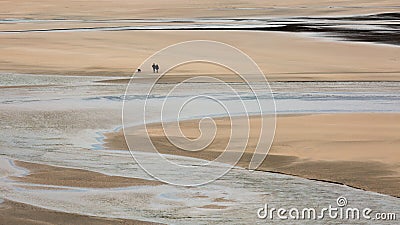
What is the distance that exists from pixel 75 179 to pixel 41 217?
5.44ft

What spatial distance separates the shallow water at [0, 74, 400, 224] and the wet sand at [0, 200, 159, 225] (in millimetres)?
178

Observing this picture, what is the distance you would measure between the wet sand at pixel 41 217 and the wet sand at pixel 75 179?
1.11m

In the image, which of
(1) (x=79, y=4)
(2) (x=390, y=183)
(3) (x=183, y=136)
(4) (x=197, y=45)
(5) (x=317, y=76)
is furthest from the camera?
(1) (x=79, y=4)

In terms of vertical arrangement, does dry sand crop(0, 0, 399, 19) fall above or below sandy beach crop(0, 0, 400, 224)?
above

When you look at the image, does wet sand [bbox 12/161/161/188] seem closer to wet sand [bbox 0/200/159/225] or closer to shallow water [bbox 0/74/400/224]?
shallow water [bbox 0/74/400/224]

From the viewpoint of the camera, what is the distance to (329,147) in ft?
40.3

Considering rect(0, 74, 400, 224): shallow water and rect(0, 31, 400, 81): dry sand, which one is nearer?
rect(0, 74, 400, 224): shallow water

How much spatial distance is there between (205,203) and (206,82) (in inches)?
398

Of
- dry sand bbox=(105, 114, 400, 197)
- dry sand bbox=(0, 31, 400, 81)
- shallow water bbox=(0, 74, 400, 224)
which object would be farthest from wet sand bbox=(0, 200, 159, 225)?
dry sand bbox=(0, 31, 400, 81)

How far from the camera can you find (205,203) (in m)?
9.34

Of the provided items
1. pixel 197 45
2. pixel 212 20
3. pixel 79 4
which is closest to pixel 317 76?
pixel 197 45

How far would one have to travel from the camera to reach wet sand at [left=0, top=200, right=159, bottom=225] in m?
8.55

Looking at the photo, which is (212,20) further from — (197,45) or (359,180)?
(359,180)

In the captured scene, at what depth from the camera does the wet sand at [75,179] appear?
399 inches
